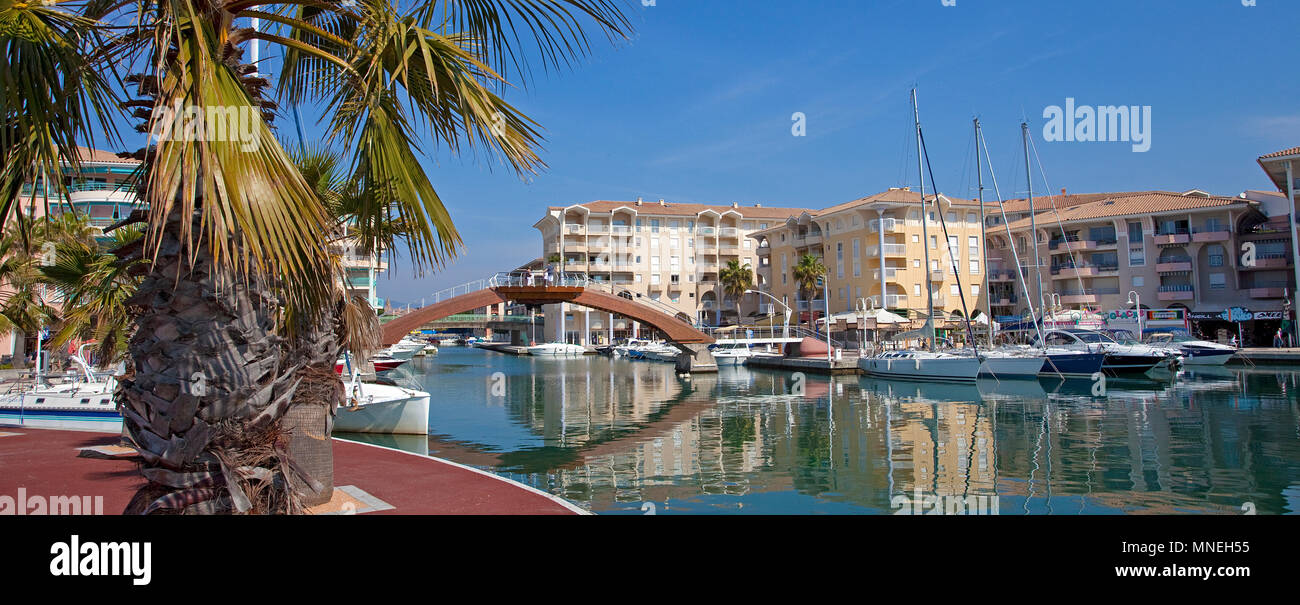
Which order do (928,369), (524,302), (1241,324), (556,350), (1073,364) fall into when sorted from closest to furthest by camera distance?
(1073,364)
(928,369)
(524,302)
(1241,324)
(556,350)

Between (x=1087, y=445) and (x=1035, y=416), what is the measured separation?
6044 mm

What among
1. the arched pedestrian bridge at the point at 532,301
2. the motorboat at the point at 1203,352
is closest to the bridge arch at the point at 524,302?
the arched pedestrian bridge at the point at 532,301

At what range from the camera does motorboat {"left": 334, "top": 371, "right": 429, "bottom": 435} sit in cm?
1975

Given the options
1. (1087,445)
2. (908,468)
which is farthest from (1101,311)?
(908,468)

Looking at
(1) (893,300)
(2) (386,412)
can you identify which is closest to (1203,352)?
(1) (893,300)

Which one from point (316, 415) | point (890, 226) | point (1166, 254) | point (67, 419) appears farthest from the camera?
point (890, 226)

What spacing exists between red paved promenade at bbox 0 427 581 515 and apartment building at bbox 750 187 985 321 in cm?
5423

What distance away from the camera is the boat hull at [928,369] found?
3647cm

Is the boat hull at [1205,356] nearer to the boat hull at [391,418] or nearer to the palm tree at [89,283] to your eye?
the boat hull at [391,418]

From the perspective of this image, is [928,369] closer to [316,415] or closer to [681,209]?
[316,415]

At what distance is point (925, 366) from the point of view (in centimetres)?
3841

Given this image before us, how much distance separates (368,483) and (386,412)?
35.0ft
